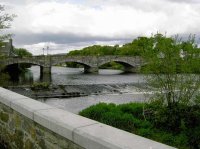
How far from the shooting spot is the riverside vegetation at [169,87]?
38.9 ft

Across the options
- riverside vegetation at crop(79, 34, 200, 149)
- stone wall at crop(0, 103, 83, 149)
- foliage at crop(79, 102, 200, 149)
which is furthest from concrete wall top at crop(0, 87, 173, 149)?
riverside vegetation at crop(79, 34, 200, 149)

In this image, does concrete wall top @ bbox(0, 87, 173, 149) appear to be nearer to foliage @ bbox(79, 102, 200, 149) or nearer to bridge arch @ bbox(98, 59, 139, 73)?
foliage @ bbox(79, 102, 200, 149)

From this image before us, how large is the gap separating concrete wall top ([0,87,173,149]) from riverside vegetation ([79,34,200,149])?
301 inches

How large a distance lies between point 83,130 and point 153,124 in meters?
9.50

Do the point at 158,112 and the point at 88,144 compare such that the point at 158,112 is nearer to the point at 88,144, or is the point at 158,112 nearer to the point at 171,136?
the point at 171,136

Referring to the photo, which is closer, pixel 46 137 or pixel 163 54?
pixel 46 137

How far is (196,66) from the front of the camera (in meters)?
12.1

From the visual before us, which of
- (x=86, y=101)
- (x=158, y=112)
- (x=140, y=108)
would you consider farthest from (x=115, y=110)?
(x=86, y=101)

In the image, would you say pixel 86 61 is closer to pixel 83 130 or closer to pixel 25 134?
pixel 25 134

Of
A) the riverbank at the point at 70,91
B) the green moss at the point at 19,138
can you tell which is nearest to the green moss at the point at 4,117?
the green moss at the point at 19,138

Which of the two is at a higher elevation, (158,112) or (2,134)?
(2,134)

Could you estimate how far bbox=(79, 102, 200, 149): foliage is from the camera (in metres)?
10.6

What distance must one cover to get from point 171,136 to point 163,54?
10.6ft

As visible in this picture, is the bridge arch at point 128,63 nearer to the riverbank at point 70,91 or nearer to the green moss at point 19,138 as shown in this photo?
the riverbank at point 70,91
